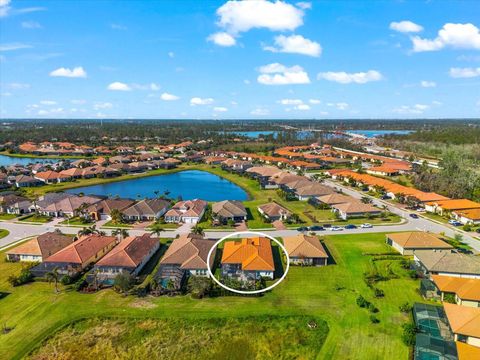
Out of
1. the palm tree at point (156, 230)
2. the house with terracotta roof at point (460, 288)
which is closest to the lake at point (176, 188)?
the palm tree at point (156, 230)

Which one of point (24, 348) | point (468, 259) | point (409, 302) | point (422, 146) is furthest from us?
point (422, 146)

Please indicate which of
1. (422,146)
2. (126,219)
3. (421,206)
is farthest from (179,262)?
(422,146)

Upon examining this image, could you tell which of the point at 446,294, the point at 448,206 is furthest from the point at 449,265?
the point at 448,206

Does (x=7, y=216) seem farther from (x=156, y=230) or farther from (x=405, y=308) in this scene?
(x=405, y=308)

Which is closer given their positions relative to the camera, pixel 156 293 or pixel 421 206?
pixel 156 293

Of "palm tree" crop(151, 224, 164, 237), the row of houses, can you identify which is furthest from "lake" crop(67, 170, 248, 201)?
the row of houses

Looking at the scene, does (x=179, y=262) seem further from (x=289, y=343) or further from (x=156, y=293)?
(x=289, y=343)
